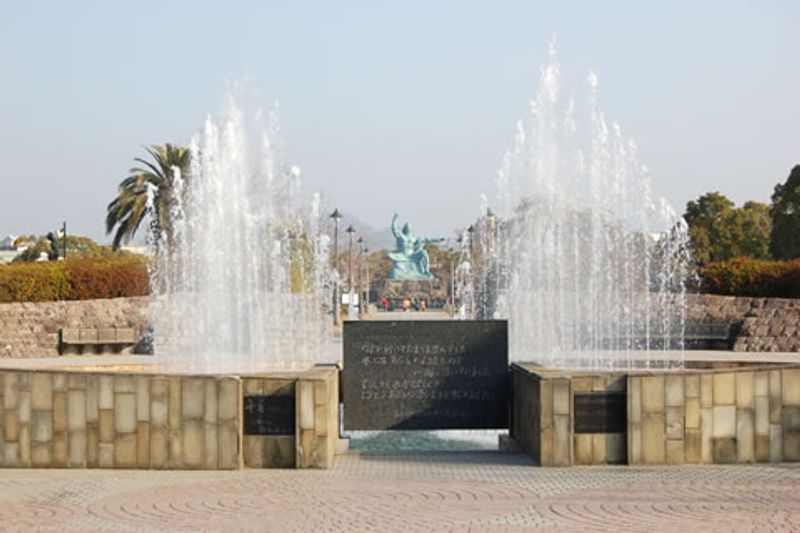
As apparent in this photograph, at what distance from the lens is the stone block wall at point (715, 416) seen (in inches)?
415

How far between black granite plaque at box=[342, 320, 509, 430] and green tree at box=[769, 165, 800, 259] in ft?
141

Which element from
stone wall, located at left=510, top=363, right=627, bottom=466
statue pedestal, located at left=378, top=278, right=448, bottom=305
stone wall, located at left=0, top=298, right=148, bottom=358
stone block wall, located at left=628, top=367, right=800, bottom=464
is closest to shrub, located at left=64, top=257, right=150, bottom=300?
stone wall, located at left=0, top=298, right=148, bottom=358

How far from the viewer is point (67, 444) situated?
10.6 metres

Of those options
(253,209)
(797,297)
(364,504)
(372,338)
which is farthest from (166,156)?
(364,504)

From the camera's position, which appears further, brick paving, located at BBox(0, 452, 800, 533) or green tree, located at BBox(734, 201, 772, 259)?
green tree, located at BBox(734, 201, 772, 259)

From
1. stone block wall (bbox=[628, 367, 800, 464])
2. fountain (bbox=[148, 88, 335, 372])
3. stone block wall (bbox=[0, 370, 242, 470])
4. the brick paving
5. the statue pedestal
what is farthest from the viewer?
the statue pedestal

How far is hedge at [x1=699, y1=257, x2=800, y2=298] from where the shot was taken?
31.8 metres

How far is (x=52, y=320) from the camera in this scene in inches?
1109

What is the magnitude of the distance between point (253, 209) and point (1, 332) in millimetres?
7133

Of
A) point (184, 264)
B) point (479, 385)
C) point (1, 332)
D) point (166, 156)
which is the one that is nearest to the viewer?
point (479, 385)

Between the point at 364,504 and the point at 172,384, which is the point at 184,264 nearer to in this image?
the point at 172,384

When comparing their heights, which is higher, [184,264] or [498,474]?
[184,264]

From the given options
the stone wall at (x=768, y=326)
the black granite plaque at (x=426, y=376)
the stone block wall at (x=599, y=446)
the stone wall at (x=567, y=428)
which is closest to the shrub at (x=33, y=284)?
the stone wall at (x=768, y=326)

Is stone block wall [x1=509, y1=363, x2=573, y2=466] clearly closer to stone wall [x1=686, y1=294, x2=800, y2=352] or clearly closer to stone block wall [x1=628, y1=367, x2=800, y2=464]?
stone block wall [x1=628, y1=367, x2=800, y2=464]
